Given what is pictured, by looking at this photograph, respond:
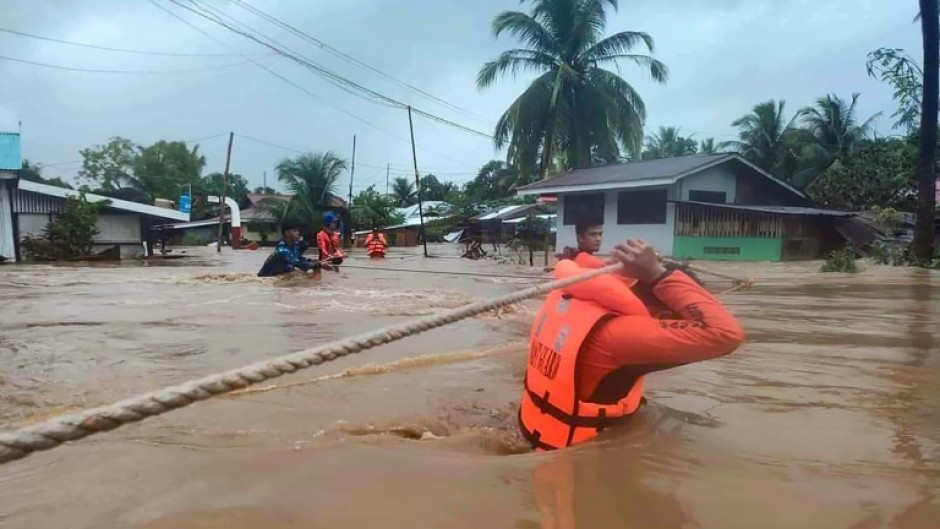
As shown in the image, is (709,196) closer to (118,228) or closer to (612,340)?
(118,228)

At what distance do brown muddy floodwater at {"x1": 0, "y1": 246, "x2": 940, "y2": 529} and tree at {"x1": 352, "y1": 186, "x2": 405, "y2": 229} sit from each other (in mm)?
36274

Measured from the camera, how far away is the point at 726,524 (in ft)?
7.28

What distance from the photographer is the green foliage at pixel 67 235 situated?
21969mm

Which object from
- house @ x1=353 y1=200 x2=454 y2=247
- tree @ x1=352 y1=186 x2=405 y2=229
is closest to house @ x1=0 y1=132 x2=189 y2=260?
house @ x1=353 y1=200 x2=454 y2=247

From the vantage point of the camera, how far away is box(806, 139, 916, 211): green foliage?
2377cm

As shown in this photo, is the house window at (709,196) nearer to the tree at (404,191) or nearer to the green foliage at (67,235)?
the green foliage at (67,235)

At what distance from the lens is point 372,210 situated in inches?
1777

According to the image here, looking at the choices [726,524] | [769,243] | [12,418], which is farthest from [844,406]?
[769,243]

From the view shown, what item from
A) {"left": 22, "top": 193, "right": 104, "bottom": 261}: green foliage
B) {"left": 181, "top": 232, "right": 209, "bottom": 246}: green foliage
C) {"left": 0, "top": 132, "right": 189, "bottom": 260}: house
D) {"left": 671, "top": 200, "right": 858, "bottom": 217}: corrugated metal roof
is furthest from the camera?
{"left": 181, "top": 232, "right": 209, "bottom": 246}: green foliage

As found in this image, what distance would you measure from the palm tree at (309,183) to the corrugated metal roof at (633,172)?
57.0 ft

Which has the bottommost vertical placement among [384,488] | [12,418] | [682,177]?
[12,418]

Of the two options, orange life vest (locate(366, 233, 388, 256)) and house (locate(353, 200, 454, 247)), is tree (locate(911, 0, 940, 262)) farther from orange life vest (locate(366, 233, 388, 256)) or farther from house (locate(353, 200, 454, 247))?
house (locate(353, 200, 454, 247))

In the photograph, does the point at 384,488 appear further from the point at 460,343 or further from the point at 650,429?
the point at 460,343

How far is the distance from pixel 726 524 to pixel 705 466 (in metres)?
0.60
